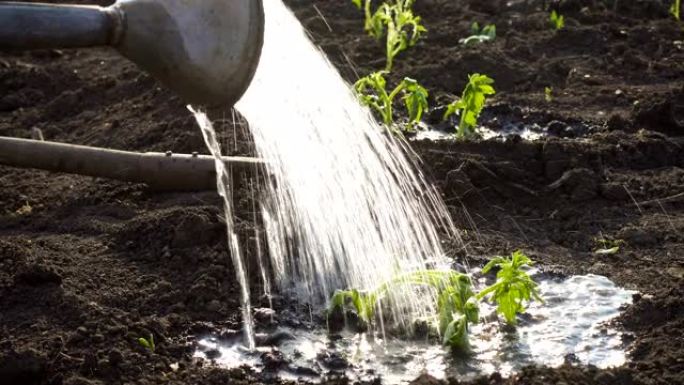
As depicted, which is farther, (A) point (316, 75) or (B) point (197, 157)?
(A) point (316, 75)

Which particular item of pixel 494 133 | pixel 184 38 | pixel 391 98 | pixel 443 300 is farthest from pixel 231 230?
pixel 494 133

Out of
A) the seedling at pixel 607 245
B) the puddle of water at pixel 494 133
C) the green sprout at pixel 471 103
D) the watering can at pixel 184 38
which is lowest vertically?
the seedling at pixel 607 245

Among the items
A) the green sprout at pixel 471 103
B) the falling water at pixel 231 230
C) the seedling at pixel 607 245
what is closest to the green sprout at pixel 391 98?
the green sprout at pixel 471 103

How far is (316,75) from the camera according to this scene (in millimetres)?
5402

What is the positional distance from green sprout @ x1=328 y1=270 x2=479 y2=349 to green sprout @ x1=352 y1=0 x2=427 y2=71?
2.19 m

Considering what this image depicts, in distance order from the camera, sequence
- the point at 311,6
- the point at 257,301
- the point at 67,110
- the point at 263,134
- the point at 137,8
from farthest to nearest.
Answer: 1. the point at 311,6
2. the point at 67,110
3. the point at 263,134
4. the point at 257,301
5. the point at 137,8

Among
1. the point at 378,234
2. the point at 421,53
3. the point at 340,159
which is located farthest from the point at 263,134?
the point at 421,53

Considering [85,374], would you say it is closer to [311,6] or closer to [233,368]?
[233,368]

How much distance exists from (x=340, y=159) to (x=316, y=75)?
891mm

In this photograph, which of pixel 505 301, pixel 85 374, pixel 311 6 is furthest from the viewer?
pixel 311 6

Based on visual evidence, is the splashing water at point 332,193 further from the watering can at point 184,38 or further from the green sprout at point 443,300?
the watering can at point 184,38

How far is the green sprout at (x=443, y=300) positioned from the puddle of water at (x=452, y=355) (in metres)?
0.07

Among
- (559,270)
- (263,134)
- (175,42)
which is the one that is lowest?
(559,270)

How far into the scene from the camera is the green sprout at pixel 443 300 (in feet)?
11.5
